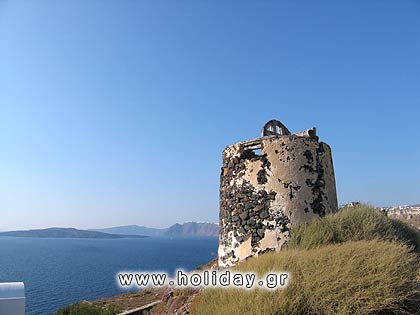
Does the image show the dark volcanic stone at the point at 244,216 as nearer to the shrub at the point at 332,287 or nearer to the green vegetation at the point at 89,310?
the shrub at the point at 332,287

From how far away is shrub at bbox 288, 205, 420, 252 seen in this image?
7477mm

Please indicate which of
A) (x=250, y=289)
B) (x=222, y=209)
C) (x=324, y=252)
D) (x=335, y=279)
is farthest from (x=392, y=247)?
(x=222, y=209)

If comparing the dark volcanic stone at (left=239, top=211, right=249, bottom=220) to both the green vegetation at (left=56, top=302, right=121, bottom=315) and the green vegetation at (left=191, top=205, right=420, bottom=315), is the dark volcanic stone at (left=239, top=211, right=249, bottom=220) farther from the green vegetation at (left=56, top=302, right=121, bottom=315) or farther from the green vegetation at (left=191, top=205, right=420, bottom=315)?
the green vegetation at (left=56, top=302, right=121, bottom=315)

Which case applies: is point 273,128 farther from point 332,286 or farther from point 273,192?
point 332,286

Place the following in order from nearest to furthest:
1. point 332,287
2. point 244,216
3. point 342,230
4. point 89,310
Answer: point 332,287 → point 342,230 → point 244,216 → point 89,310

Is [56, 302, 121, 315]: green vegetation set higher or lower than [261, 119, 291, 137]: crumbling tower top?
lower

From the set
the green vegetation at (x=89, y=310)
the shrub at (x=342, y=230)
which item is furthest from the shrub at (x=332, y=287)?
the green vegetation at (x=89, y=310)

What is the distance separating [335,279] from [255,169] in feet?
11.5

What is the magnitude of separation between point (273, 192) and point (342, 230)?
1.67 metres

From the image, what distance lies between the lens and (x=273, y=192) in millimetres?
8172

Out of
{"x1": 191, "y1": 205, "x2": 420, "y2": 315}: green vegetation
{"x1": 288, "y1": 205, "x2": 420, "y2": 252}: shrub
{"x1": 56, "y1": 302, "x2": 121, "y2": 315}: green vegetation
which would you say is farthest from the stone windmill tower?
{"x1": 56, "y1": 302, "x2": 121, "y2": 315}: green vegetation

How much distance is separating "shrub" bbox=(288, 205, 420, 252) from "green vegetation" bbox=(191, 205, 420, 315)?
0.46m

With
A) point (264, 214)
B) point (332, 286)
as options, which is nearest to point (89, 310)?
point (264, 214)

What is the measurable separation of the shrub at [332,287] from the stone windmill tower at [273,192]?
1.65m
